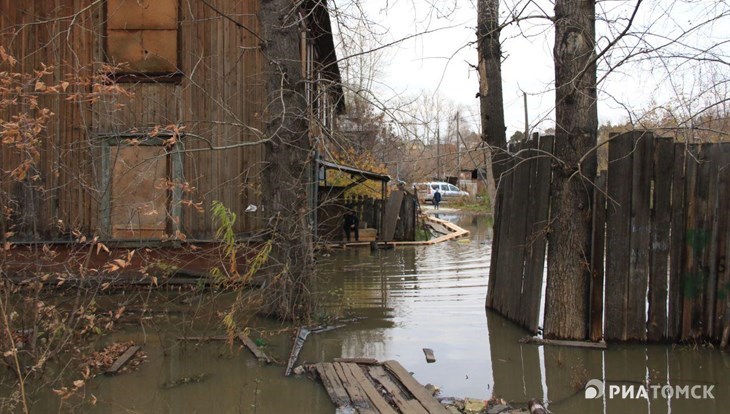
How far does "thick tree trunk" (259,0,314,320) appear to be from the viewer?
8227 mm

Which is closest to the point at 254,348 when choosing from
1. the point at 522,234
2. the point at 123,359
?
the point at 123,359

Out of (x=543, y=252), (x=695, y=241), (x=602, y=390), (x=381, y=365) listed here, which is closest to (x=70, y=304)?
(x=381, y=365)

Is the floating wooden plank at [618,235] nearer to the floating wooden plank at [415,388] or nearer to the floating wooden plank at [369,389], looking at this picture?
the floating wooden plank at [415,388]

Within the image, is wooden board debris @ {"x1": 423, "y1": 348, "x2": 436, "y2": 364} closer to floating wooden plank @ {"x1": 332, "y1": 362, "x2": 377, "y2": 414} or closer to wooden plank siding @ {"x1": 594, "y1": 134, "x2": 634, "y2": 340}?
floating wooden plank @ {"x1": 332, "y1": 362, "x2": 377, "y2": 414}

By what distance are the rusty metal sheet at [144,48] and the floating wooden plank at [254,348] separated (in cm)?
642

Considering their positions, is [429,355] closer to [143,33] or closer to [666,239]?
[666,239]

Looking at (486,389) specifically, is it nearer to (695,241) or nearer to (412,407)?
(412,407)

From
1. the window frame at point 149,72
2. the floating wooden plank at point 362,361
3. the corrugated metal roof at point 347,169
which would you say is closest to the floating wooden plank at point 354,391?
the floating wooden plank at point 362,361

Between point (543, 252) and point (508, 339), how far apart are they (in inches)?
43.4

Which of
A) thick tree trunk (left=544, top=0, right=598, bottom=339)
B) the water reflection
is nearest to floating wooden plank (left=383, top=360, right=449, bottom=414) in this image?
the water reflection

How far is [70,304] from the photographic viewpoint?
8828 mm

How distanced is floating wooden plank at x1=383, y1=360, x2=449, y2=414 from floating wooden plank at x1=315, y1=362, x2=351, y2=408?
0.54 meters

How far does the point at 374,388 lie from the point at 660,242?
3.55 meters

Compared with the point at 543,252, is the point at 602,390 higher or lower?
lower
